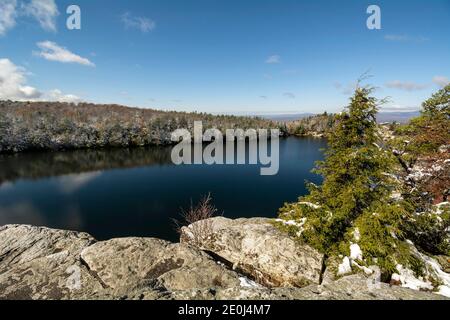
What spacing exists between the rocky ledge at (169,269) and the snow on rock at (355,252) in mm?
1388

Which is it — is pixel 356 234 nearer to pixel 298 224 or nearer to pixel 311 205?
pixel 311 205

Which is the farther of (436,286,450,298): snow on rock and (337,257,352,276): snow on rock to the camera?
(337,257,352,276): snow on rock

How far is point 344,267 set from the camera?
27.6 feet

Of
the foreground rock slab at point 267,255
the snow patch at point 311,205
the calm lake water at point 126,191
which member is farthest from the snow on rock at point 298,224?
the calm lake water at point 126,191

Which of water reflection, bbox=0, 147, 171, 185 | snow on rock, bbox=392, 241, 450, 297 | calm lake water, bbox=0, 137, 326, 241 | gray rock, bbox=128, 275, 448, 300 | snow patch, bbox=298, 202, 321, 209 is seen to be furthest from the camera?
water reflection, bbox=0, 147, 171, 185

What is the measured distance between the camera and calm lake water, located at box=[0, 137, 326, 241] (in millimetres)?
28109

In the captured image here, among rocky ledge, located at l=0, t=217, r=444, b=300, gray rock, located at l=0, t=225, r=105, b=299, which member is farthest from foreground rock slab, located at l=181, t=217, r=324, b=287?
gray rock, located at l=0, t=225, r=105, b=299

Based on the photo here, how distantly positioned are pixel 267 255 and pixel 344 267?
118 inches

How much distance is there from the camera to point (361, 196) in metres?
9.88

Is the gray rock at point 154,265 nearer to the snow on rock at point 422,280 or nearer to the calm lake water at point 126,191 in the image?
the snow on rock at point 422,280

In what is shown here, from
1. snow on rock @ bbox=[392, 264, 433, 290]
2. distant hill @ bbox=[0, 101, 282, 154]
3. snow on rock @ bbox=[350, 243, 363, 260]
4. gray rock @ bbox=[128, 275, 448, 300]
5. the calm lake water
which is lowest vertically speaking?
the calm lake water

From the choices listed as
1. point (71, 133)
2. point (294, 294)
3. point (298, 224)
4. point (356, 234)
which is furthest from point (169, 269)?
point (71, 133)

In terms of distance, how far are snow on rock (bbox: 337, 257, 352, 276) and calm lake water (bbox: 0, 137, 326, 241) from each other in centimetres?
1920

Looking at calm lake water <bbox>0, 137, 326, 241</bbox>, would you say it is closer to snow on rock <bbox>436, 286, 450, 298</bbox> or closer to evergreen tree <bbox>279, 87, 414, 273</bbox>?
evergreen tree <bbox>279, 87, 414, 273</bbox>
